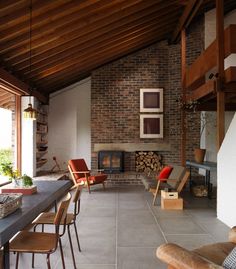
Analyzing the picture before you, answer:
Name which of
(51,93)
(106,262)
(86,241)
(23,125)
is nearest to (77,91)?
(51,93)

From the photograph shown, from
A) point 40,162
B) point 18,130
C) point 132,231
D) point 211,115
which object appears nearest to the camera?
point 132,231

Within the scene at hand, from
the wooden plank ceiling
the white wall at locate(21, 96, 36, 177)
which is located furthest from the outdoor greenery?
the wooden plank ceiling

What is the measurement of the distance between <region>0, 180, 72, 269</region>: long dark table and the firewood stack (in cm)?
557

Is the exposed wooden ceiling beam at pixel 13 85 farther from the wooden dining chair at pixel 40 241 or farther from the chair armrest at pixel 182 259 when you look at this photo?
the chair armrest at pixel 182 259

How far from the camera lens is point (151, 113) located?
9461 mm

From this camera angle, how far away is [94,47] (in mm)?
7234

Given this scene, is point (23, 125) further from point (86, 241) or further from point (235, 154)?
point (235, 154)

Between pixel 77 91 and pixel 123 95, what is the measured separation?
154 cm

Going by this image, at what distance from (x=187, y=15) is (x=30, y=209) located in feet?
20.7

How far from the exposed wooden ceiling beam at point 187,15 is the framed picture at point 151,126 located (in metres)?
2.44

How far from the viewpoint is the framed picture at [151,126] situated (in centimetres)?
943

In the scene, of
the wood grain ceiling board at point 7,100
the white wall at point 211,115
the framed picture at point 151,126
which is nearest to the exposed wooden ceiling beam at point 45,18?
the wood grain ceiling board at point 7,100

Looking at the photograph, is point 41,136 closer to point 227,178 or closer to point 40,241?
point 227,178

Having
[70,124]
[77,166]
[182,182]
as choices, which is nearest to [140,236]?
[182,182]
